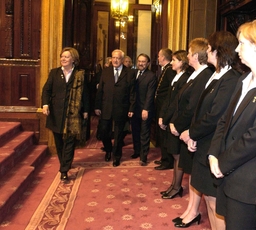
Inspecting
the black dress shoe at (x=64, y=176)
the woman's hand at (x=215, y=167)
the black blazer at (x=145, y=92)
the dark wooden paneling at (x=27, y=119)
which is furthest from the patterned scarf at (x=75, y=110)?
the woman's hand at (x=215, y=167)

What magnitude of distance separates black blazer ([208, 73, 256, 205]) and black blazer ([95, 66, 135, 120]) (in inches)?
113

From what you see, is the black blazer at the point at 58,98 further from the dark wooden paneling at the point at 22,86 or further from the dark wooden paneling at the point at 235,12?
the dark wooden paneling at the point at 235,12

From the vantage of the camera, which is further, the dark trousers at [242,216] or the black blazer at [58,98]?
the black blazer at [58,98]

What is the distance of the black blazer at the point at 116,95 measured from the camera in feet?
14.8

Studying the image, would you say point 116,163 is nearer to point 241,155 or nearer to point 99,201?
point 99,201

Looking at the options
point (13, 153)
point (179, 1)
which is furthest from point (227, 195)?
point (179, 1)

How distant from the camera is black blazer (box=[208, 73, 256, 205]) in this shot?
153 cm

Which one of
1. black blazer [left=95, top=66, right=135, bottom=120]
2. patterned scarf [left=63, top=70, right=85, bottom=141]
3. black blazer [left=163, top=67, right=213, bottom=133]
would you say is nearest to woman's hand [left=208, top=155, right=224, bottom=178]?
black blazer [left=163, top=67, right=213, bottom=133]

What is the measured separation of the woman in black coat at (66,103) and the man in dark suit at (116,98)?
1.93ft

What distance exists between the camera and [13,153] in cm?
388

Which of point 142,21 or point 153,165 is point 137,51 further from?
point 153,165

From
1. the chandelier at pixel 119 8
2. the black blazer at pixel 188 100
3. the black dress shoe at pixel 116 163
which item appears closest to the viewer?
the black blazer at pixel 188 100

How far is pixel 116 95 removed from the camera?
4.50 metres

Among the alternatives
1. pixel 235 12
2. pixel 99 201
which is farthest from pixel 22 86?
pixel 235 12
